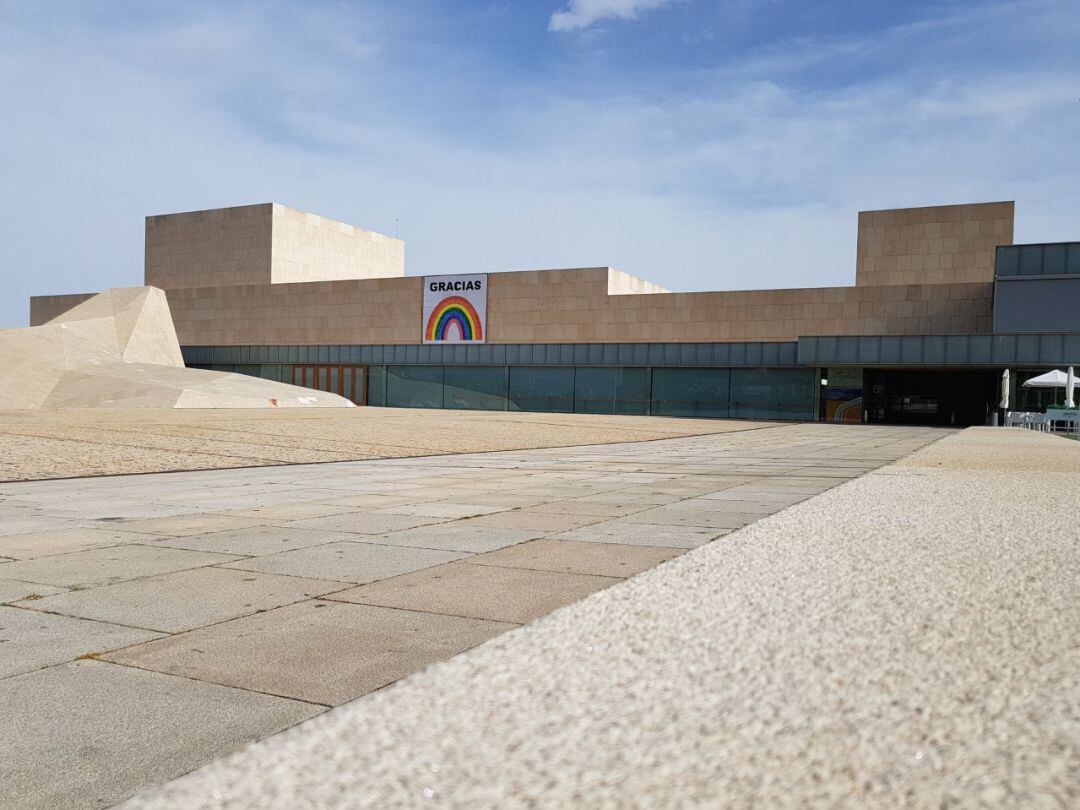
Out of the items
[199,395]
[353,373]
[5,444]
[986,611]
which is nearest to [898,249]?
[353,373]

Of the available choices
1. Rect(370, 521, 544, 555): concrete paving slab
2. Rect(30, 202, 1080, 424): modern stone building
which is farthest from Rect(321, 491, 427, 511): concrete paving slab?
Rect(30, 202, 1080, 424): modern stone building

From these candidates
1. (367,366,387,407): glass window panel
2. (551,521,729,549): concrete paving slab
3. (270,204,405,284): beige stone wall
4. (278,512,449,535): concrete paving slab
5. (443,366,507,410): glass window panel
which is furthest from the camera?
(270,204,405,284): beige stone wall

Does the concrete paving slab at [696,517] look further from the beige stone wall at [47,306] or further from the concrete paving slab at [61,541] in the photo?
the beige stone wall at [47,306]

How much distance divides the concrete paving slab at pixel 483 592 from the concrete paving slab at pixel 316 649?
0.15 m

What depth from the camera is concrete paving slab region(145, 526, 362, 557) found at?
5.82 meters

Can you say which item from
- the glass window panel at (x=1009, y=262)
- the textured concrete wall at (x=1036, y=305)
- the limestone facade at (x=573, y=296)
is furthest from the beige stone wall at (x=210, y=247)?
the textured concrete wall at (x=1036, y=305)

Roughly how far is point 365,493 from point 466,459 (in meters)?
5.79

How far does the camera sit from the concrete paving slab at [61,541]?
5715mm

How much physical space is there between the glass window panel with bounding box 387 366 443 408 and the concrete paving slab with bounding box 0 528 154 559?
47.9m

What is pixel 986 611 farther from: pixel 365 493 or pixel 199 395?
pixel 199 395

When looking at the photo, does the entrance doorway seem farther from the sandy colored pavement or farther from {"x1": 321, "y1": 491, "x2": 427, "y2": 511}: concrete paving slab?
{"x1": 321, "y1": 491, "x2": 427, "y2": 511}: concrete paving slab

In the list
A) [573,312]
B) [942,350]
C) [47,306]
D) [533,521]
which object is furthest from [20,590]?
[47,306]

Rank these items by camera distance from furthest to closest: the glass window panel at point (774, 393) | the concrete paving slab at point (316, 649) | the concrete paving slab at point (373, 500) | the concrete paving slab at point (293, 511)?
1. the glass window panel at point (774, 393)
2. the concrete paving slab at point (373, 500)
3. the concrete paving slab at point (293, 511)
4. the concrete paving slab at point (316, 649)

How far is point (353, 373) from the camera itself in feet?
190
